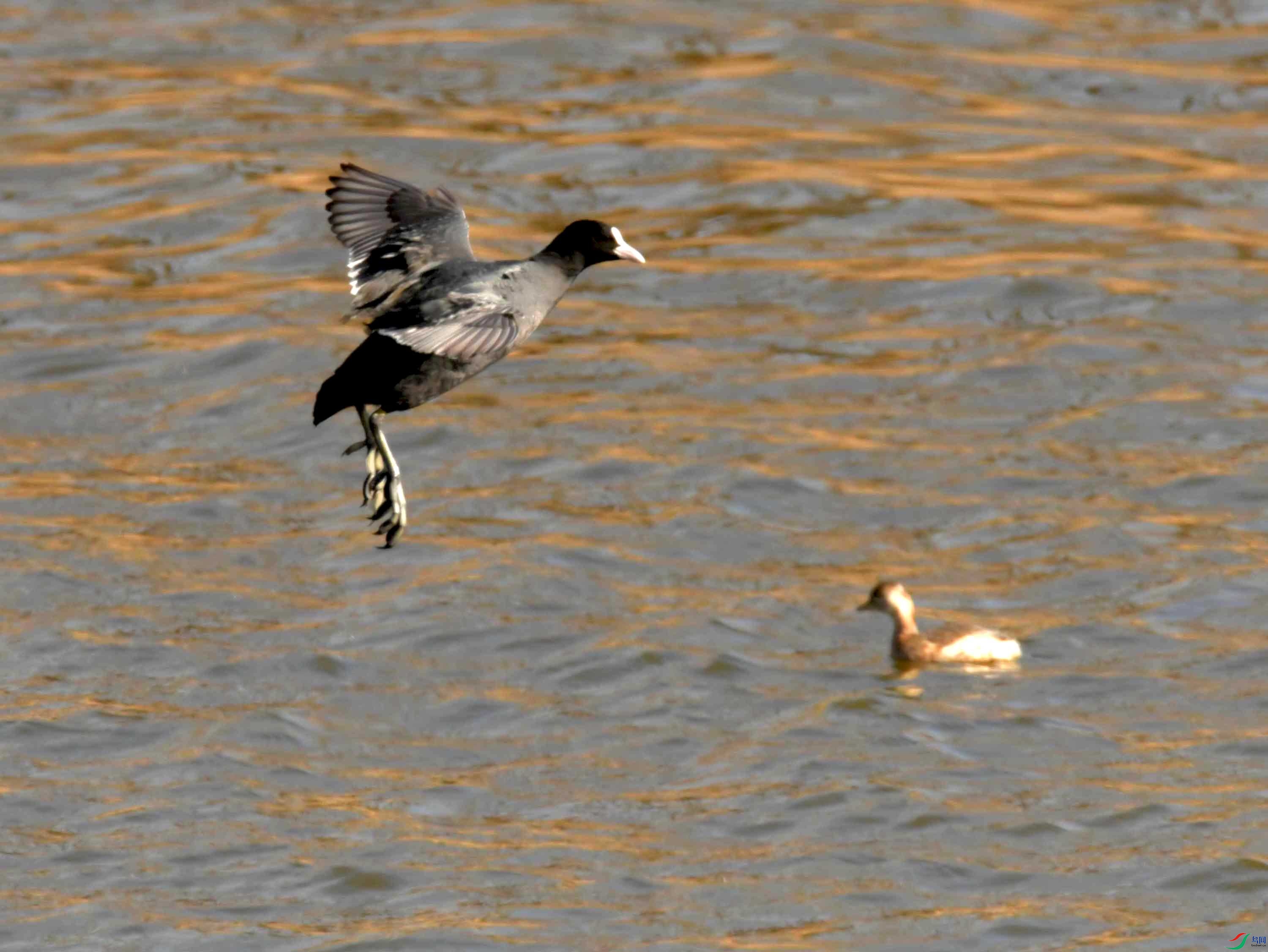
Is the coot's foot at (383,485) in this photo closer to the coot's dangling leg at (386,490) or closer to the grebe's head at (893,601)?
the coot's dangling leg at (386,490)

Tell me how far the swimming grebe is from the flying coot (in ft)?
20.4

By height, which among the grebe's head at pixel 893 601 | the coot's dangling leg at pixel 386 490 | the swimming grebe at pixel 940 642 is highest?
the coot's dangling leg at pixel 386 490

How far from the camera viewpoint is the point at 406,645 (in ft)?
58.0

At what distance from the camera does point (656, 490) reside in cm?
1953

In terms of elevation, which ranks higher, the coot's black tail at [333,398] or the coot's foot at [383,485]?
the coot's black tail at [333,398]

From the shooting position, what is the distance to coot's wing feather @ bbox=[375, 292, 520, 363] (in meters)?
9.55

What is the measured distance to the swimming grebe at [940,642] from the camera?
16828mm

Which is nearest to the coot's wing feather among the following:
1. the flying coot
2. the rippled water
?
the flying coot

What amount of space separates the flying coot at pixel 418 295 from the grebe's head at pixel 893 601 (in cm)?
622

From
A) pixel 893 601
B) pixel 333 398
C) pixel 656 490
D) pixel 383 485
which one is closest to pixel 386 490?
pixel 383 485

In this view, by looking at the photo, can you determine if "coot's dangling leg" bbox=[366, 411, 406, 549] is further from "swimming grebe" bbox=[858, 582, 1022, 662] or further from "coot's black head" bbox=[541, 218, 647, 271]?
"swimming grebe" bbox=[858, 582, 1022, 662]

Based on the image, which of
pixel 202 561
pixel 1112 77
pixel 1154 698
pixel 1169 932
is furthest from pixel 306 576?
pixel 1112 77

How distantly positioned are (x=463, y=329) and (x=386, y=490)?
1825 mm

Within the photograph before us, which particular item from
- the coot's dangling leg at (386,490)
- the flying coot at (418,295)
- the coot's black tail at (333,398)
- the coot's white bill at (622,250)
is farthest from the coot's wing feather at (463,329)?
the coot's dangling leg at (386,490)
